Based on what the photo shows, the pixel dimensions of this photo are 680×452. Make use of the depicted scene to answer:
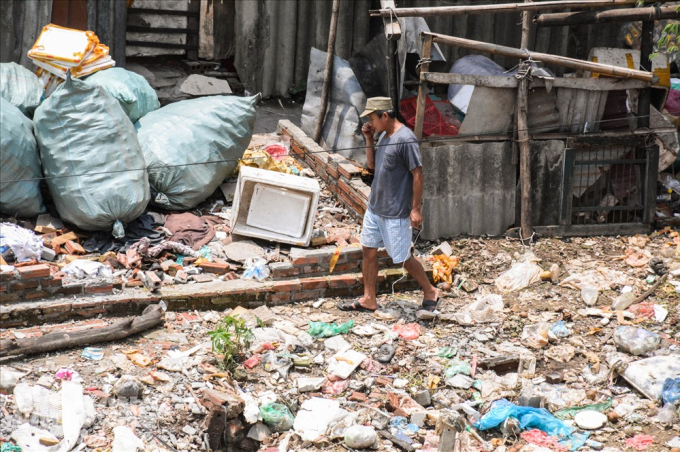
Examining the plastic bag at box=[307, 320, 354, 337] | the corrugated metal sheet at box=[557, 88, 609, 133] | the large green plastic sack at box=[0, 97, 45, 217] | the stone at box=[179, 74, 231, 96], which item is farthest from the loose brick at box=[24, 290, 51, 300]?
the corrugated metal sheet at box=[557, 88, 609, 133]

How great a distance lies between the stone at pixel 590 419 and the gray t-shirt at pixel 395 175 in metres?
1.87

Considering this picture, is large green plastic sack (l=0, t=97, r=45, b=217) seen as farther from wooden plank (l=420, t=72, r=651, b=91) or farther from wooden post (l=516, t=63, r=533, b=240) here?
wooden post (l=516, t=63, r=533, b=240)

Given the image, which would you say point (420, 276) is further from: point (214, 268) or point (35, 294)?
point (35, 294)

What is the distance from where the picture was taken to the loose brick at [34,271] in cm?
548

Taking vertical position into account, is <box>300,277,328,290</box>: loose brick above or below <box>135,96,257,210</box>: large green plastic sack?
below

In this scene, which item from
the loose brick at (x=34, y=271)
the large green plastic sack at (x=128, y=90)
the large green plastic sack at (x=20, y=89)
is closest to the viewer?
the loose brick at (x=34, y=271)

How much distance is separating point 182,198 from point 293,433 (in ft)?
9.19

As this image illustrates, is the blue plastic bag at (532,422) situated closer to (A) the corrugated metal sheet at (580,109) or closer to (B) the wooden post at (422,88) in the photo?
(B) the wooden post at (422,88)

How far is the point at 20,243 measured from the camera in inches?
231

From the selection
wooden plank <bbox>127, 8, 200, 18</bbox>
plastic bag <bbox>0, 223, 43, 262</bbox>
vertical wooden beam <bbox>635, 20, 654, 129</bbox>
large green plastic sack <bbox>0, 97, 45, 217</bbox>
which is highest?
wooden plank <bbox>127, 8, 200, 18</bbox>

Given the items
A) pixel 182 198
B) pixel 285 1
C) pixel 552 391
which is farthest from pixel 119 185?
pixel 285 1

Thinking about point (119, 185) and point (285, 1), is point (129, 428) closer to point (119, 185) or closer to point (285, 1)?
point (119, 185)

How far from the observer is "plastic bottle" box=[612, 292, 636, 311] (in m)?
6.46

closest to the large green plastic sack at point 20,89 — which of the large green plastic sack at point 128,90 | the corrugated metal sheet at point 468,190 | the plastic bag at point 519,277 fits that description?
the large green plastic sack at point 128,90
